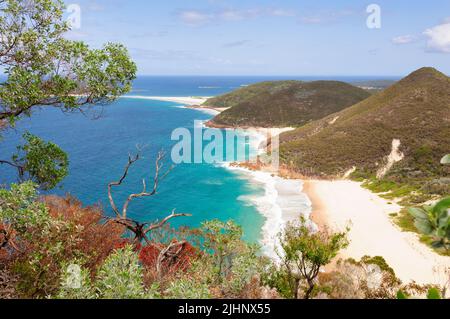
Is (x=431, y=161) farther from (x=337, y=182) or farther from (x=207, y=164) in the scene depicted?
(x=207, y=164)

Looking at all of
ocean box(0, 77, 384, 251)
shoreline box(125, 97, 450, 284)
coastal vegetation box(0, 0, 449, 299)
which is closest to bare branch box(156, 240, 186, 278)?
coastal vegetation box(0, 0, 449, 299)

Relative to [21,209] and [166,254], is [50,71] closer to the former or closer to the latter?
[21,209]

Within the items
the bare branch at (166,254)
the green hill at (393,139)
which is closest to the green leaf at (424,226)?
the bare branch at (166,254)

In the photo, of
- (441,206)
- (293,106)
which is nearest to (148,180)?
(441,206)

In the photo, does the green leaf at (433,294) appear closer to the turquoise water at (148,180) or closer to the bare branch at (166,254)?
the bare branch at (166,254)

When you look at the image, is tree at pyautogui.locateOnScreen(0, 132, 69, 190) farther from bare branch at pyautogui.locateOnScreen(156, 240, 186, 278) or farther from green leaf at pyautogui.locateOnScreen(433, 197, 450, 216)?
green leaf at pyautogui.locateOnScreen(433, 197, 450, 216)
